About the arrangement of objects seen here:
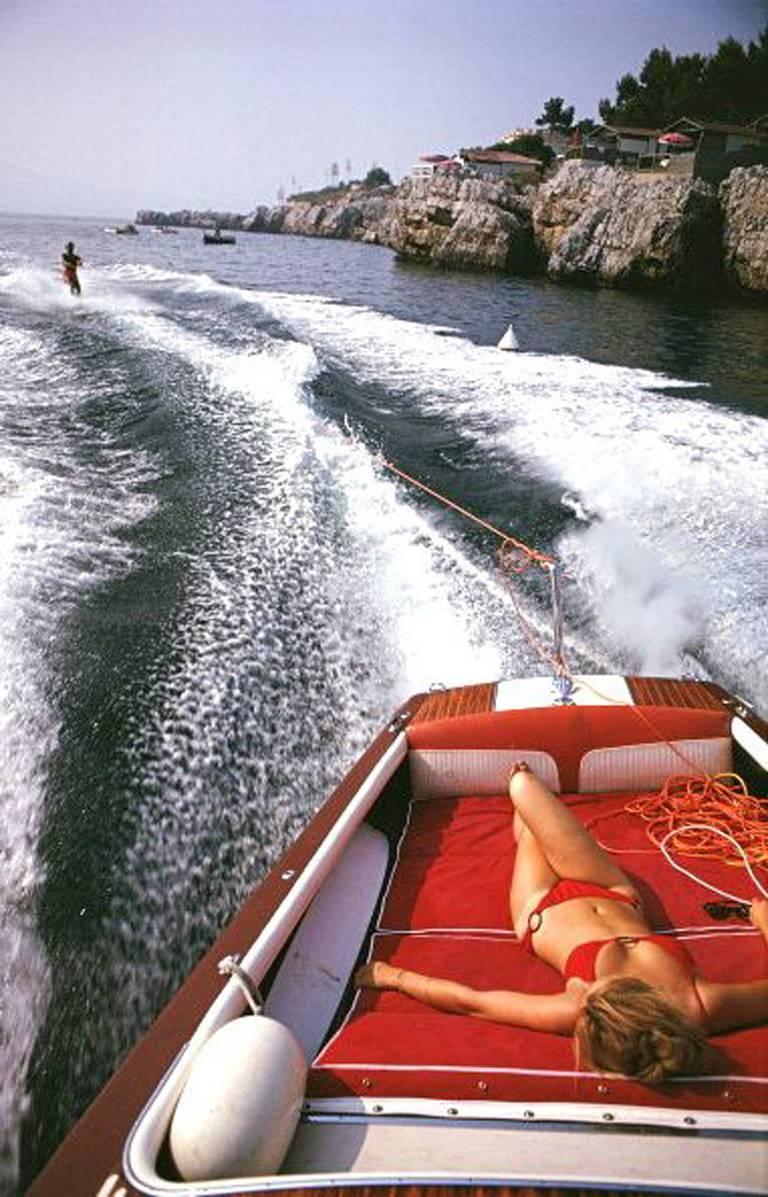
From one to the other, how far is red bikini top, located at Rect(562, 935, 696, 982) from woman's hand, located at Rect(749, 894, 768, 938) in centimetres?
36

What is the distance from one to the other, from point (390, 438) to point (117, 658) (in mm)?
5123

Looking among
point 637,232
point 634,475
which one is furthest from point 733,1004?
point 637,232

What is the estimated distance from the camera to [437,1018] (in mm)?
2195

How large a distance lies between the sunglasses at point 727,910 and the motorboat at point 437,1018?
3 cm

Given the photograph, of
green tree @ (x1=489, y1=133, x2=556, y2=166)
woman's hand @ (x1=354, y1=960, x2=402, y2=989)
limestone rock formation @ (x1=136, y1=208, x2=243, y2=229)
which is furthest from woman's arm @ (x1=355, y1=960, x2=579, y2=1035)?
limestone rock formation @ (x1=136, y1=208, x2=243, y2=229)

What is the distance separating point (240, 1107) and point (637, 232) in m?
33.7

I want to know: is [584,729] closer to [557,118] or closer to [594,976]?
[594,976]

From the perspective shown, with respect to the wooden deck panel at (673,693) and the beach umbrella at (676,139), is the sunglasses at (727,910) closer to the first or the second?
the wooden deck panel at (673,693)

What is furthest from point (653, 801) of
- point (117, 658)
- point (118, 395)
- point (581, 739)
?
point (118, 395)

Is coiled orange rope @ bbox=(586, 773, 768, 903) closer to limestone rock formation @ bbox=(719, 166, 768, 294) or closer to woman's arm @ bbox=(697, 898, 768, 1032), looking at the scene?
woman's arm @ bbox=(697, 898, 768, 1032)

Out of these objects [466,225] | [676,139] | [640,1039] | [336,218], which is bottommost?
[640,1039]

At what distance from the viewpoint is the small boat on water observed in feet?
5.32

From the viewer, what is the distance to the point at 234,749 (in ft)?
13.9

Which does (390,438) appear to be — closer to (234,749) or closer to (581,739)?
(234,749)
